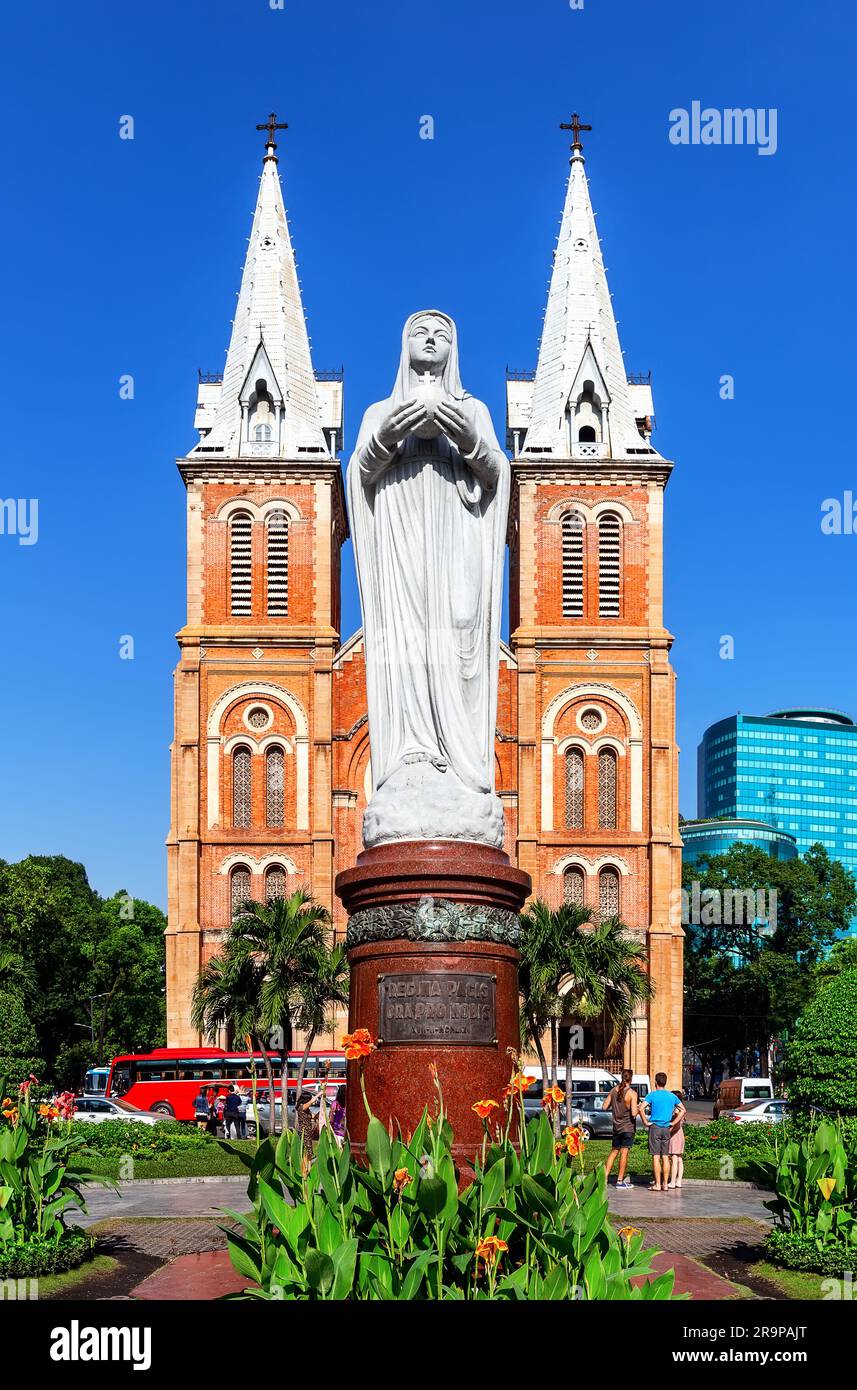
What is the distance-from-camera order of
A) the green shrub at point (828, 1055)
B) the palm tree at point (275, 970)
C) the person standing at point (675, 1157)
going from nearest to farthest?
the green shrub at point (828, 1055), the person standing at point (675, 1157), the palm tree at point (275, 970)

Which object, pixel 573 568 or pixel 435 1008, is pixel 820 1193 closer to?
pixel 435 1008

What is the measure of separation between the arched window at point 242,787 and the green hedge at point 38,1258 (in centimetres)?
4073

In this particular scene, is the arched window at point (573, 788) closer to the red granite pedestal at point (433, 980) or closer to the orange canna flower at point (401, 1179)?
the red granite pedestal at point (433, 980)

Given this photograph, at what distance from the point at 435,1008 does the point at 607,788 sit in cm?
4192

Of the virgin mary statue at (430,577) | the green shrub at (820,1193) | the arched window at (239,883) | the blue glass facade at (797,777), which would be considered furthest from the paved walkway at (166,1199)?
the blue glass facade at (797,777)

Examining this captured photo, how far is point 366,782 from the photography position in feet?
163

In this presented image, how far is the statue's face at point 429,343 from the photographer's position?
10172mm

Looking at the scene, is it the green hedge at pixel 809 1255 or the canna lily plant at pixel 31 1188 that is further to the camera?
the green hedge at pixel 809 1255

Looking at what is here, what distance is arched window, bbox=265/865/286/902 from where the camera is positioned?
49625 millimetres

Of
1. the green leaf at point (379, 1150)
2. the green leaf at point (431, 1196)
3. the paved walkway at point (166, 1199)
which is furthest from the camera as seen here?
the paved walkway at point (166, 1199)

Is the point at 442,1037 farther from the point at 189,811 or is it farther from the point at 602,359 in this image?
the point at 602,359

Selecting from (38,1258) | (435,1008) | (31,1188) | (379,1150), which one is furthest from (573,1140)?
(31,1188)

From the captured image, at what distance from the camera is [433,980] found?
9.09 meters
